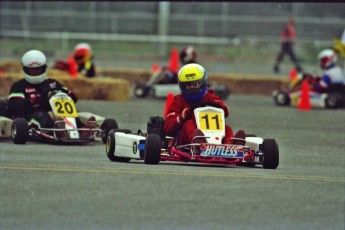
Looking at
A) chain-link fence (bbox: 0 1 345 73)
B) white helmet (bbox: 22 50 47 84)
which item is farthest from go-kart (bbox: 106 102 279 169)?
chain-link fence (bbox: 0 1 345 73)

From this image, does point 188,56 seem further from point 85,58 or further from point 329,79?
point 329,79

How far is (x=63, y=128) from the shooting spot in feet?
50.2

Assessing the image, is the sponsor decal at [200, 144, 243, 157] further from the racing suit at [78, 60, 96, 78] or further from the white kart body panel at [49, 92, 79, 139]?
the racing suit at [78, 60, 96, 78]

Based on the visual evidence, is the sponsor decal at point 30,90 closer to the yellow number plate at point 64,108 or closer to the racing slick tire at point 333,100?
the yellow number plate at point 64,108

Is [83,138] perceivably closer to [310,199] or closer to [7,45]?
[310,199]

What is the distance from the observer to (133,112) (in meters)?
21.7

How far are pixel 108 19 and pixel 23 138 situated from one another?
21.8m

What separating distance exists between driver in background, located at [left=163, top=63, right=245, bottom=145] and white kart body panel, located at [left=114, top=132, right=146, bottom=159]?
1.21ft

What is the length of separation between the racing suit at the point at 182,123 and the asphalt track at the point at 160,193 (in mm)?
401

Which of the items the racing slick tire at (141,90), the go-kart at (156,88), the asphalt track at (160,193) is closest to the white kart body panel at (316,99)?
the go-kart at (156,88)

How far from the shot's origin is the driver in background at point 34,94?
50.7 feet

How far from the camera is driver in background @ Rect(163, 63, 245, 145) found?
12797 mm

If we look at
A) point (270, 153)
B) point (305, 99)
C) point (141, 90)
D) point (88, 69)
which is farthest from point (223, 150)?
point (141, 90)

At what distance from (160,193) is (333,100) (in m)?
14.7
